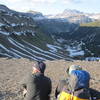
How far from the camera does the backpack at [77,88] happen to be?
7219mm

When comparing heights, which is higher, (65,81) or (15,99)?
(65,81)

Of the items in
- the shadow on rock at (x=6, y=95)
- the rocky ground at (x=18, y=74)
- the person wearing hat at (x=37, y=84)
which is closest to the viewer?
the person wearing hat at (x=37, y=84)

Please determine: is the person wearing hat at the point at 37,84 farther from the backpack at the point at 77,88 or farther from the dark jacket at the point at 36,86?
the backpack at the point at 77,88

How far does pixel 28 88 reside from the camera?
369 inches

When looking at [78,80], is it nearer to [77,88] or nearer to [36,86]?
[77,88]

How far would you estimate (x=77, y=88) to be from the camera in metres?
7.23

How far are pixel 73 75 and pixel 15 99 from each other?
10.7 meters

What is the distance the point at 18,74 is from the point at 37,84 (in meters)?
17.1

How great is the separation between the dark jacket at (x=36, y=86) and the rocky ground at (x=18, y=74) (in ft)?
27.9

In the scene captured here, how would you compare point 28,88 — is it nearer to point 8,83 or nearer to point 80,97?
point 80,97

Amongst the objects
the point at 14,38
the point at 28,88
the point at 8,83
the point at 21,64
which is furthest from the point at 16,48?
the point at 28,88

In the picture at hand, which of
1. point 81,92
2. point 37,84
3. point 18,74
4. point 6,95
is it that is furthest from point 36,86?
point 18,74

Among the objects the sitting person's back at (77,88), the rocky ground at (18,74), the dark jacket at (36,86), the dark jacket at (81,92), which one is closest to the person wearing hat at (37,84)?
the dark jacket at (36,86)

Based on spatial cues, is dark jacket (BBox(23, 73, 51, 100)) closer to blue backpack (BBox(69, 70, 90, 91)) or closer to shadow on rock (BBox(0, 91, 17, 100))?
blue backpack (BBox(69, 70, 90, 91))
